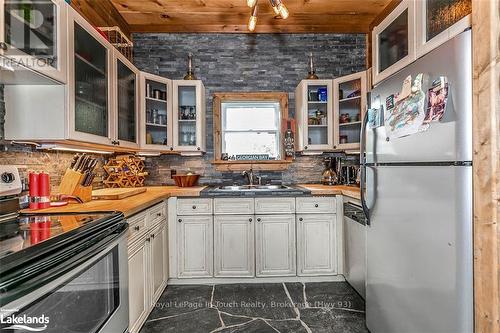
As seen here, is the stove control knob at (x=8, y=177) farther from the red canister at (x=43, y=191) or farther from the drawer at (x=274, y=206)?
the drawer at (x=274, y=206)

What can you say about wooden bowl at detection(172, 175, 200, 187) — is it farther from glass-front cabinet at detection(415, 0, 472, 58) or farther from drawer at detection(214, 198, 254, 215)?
glass-front cabinet at detection(415, 0, 472, 58)

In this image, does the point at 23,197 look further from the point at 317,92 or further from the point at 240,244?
the point at 317,92

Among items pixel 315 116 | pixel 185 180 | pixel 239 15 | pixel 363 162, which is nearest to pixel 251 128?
pixel 315 116

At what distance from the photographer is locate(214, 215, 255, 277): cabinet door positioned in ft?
8.82

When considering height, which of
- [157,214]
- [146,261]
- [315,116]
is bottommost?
[146,261]

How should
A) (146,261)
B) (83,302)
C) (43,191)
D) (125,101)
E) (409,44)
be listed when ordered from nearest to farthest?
(83,302), (409,44), (43,191), (146,261), (125,101)

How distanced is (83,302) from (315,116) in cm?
278

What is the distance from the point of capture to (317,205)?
9.02ft

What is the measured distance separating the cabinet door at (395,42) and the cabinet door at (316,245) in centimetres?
139

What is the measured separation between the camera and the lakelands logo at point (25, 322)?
0.74 metres

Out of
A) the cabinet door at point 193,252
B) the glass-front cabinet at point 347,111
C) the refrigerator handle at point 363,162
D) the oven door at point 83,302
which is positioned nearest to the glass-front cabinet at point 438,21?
the refrigerator handle at point 363,162

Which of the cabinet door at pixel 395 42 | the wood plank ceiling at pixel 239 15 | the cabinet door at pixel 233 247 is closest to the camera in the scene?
the cabinet door at pixel 395 42

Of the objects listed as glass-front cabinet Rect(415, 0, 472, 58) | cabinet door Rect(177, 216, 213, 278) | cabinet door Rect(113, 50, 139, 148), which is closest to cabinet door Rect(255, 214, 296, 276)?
cabinet door Rect(177, 216, 213, 278)

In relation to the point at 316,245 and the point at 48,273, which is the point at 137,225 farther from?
the point at 316,245
